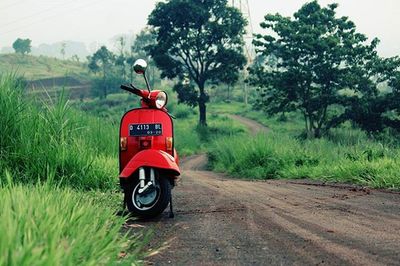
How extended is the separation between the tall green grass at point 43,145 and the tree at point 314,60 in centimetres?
1903

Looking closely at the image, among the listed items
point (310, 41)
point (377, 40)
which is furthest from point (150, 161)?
point (377, 40)

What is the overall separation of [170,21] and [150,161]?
1222 inches

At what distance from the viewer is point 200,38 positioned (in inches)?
1346

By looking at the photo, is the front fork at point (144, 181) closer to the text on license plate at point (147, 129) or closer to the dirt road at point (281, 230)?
the dirt road at point (281, 230)

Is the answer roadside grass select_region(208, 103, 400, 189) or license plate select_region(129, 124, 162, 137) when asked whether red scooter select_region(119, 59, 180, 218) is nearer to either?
license plate select_region(129, 124, 162, 137)

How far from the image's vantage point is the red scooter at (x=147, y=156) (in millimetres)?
4586

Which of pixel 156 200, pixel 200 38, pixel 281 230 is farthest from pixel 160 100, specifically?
pixel 200 38

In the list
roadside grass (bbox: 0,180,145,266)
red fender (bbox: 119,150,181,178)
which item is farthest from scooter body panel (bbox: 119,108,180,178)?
roadside grass (bbox: 0,180,145,266)

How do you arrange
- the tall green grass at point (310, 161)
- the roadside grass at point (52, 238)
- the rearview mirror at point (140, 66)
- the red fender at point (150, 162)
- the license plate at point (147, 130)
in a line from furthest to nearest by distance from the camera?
the tall green grass at point (310, 161) → the license plate at point (147, 130) → the rearview mirror at point (140, 66) → the red fender at point (150, 162) → the roadside grass at point (52, 238)

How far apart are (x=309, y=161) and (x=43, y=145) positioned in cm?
733

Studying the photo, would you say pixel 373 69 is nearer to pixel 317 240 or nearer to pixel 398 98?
pixel 398 98

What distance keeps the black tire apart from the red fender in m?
0.17

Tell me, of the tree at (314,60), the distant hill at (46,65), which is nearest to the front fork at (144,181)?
the tree at (314,60)

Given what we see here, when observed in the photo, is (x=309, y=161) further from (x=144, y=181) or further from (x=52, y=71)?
(x=52, y=71)
